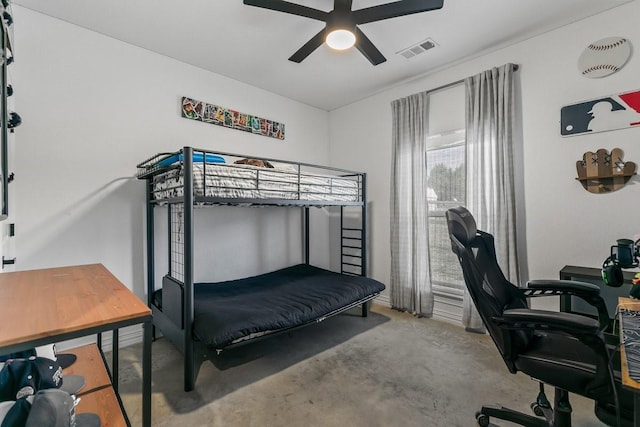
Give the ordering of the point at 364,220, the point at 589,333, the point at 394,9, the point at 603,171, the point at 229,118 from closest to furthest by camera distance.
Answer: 1. the point at 589,333
2. the point at 394,9
3. the point at 603,171
4. the point at 229,118
5. the point at 364,220

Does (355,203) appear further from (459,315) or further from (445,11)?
(445,11)

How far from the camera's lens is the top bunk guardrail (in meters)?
2.07

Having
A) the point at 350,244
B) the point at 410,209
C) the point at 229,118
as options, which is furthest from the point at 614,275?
the point at 229,118

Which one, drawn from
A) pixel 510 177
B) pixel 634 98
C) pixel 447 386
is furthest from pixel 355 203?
pixel 634 98

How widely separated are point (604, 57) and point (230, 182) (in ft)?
9.85

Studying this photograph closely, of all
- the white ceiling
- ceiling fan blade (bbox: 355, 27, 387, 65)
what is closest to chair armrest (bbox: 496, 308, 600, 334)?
ceiling fan blade (bbox: 355, 27, 387, 65)

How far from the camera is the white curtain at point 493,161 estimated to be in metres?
2.61

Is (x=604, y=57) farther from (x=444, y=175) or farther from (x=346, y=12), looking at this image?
(x=346, y=12)

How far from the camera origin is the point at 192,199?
198 centimetres

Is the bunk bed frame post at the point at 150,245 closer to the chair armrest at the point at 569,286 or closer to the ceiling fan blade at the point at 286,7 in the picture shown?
the ceiling fan blade at the point at 286,7

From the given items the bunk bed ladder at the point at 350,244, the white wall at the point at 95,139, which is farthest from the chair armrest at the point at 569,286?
the white wall at the point at 95,139

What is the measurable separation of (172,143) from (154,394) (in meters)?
2.15

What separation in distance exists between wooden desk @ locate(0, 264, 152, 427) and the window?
2.91 metres

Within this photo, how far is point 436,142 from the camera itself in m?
3.22
